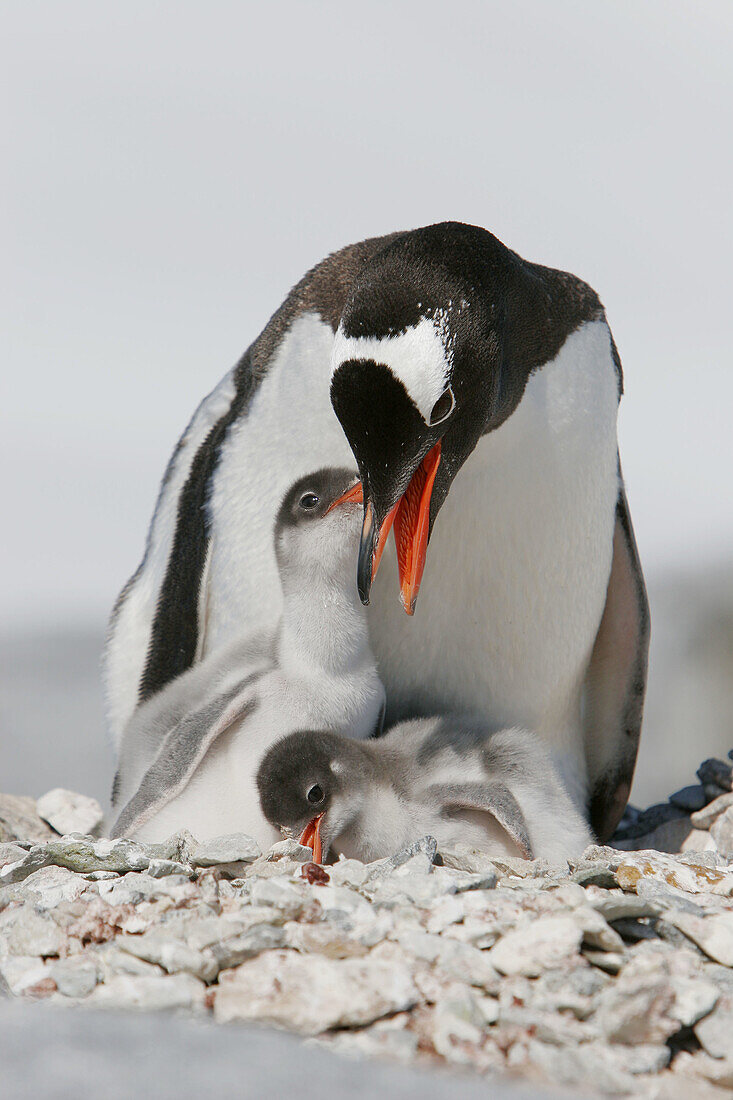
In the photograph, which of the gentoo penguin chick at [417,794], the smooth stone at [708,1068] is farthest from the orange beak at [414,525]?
the smooth stone at [708,1068]

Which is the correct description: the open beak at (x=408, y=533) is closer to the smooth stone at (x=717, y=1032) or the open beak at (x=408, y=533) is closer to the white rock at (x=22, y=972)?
the white rock at (x=22, y=972)

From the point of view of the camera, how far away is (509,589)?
10.2 feet

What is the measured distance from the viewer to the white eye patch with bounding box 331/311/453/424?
7.46 ft

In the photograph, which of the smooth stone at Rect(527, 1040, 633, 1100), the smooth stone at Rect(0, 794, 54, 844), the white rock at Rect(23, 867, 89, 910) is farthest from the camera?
the smooth stone at Rect(0, 794, 54, 844)

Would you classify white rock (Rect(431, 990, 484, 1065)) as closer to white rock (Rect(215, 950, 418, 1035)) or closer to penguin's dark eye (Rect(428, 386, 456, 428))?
white rock (Rect(215, 950, 418, 1035))

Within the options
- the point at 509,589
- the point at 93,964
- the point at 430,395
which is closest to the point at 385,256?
the point at 430,395

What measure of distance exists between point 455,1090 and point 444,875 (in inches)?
36.2

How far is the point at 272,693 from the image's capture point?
A: 2811 mm

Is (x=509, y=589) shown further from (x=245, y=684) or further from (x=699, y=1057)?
(x=699, y=1057)

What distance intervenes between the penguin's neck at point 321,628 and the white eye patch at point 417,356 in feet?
2.31

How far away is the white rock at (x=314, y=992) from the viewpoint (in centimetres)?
145

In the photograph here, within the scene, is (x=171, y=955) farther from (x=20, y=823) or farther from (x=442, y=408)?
(x=20, y=823)

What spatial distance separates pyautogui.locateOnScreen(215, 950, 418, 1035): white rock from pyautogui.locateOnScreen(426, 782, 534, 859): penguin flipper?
3.68ft

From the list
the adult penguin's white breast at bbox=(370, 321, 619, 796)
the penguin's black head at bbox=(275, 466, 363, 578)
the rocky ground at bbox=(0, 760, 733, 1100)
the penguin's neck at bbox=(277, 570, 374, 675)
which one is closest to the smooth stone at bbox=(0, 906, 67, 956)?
the rocky ground at bbox=(0, 760, 733, 1100)
